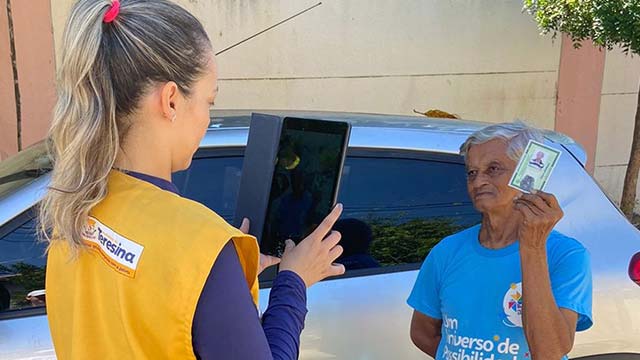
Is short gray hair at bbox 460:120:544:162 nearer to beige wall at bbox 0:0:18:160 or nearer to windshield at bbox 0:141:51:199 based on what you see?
windshield at bbox 0:141:51:199

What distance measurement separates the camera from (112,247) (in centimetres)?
102

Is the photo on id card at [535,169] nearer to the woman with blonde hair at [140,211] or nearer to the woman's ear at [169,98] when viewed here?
the woman with blonde hair at [140,211]

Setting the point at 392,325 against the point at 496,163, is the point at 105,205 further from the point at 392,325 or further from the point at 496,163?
the point at 392,325

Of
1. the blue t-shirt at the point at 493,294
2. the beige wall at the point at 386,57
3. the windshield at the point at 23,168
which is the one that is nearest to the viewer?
the blue t-shirt at the point at 493,294

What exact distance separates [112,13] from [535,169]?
3.64ft

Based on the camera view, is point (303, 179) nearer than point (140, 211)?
No

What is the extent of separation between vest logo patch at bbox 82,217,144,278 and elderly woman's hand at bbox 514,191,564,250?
1.02 meters

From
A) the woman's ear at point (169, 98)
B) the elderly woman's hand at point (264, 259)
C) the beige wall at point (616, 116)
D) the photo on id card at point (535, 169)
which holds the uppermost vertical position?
the woman's ear at point (169, 98)

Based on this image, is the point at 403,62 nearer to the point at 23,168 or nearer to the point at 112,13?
the point at 23,168

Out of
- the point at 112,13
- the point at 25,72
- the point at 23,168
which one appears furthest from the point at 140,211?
the point at 25,72

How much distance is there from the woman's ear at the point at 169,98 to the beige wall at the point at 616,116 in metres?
7.27

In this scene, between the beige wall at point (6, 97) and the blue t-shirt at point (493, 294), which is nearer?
the blue t-shirt at point (493, 294)

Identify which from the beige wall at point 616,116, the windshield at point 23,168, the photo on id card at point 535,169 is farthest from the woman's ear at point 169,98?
the beige wall at point 616,116

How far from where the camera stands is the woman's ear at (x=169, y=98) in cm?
105
